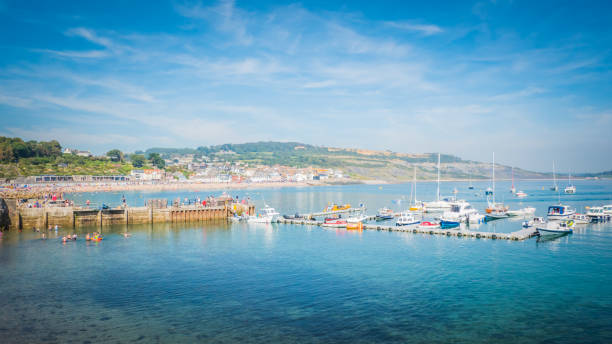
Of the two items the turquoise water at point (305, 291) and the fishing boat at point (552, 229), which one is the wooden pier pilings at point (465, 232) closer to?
the fishing boat at point (552, 229)

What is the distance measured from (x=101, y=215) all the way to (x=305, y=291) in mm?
39576

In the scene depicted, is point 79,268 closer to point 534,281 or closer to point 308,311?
point 308,311

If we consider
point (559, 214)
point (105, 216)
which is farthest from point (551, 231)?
point (105, 216)

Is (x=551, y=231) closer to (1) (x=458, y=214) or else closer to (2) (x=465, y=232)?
(2) (x=465, y=232)

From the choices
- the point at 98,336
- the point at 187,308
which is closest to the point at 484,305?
the point at 187,308

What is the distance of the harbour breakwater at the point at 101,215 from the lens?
161 ft

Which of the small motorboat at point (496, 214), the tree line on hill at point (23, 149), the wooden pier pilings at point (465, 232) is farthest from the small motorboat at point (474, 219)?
the tree line on hill at point (23, 149)

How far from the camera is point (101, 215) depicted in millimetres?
53312

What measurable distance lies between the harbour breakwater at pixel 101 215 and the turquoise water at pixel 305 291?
6.33 m

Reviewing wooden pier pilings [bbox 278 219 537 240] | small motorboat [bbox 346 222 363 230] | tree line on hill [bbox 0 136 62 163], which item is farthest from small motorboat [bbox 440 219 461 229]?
tree line on hill [bbox 0 136 62 163]

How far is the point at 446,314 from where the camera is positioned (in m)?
21.5

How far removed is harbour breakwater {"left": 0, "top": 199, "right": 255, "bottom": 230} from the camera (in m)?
49.0

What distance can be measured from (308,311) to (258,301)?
3.47m

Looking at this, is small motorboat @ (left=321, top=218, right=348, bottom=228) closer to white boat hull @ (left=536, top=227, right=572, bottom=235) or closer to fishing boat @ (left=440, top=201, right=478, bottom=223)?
fishing boat @ (left=440, top=201, right=478, bottom=223)
